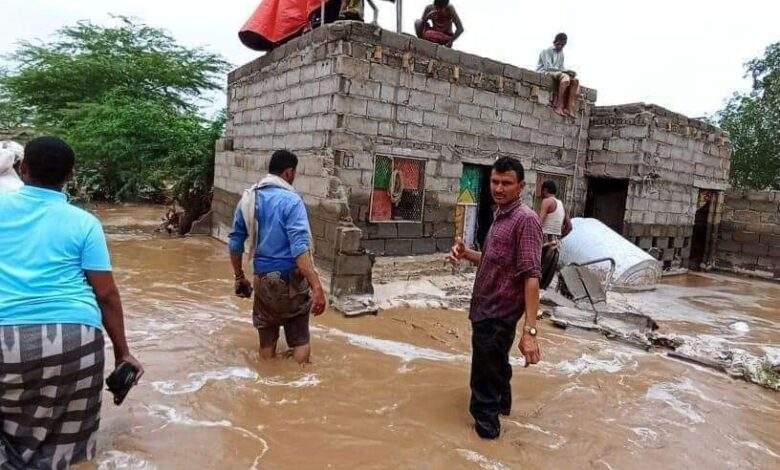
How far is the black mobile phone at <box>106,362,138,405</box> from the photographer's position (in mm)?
2385

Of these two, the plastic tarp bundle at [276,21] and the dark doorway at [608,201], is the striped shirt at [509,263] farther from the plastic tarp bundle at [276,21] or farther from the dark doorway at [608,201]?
the dark doorway at [608,201]

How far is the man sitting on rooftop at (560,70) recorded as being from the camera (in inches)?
355

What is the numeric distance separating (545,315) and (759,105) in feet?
52.6

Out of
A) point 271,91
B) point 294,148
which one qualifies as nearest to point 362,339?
point 294,148

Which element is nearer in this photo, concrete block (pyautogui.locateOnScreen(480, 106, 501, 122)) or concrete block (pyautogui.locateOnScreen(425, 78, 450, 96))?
concrete block (pyautogui.locateOnScreen(425, 78, 450, 96))

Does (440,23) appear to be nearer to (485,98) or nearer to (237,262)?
(485,98)

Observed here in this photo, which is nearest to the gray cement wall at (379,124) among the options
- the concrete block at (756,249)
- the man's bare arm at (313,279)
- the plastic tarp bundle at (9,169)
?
the man's bare arm at (313,279)

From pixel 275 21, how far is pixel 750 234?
11.8 m

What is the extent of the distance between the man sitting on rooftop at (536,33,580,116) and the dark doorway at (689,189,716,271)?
5.50 m

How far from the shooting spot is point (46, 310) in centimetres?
212

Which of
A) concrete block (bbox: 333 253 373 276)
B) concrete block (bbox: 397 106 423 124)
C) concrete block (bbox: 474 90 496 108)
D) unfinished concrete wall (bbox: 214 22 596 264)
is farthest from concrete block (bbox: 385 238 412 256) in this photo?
concrete block (bbox: 474 90 496 108)

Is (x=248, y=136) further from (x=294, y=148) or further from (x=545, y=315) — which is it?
(x=545, y=315)

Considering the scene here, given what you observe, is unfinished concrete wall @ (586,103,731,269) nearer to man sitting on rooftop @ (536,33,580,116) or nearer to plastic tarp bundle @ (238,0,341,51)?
man sitting on rooftop @ (536,33,580,116)

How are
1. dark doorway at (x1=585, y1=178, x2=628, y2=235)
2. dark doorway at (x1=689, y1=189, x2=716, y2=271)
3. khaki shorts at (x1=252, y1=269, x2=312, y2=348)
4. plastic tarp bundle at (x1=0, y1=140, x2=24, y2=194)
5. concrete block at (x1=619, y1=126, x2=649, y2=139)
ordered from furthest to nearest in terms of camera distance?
dark doorway at (x1=689, y1=189, x2=716, y2=271) < dark doorway at (x1=585, y1=178, x2=628, y2=235) < concrete block at (x1=619, y1=126, x2=649, y2=139) < khaki shorts at (x1=252, y1=269, x2=312, y2=348) < plastic tarp bundle at (x1=0, y1=140, x2=24, y2=194)
